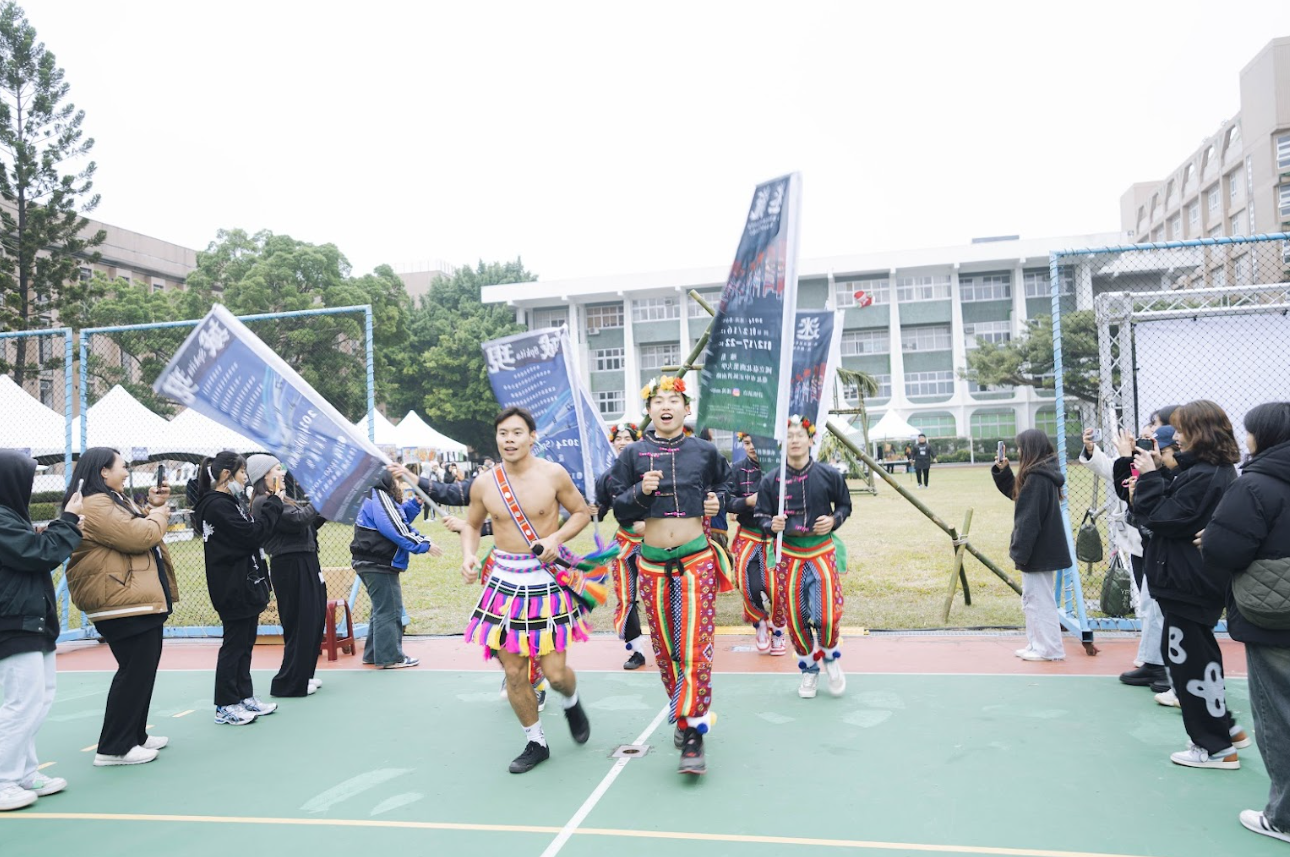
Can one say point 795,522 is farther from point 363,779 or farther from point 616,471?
point 363,779

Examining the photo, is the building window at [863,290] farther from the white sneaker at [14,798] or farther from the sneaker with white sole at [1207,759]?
the white sneaker at [14,798]

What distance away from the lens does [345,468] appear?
540 centimetres

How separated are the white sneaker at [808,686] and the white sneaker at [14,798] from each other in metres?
4.58

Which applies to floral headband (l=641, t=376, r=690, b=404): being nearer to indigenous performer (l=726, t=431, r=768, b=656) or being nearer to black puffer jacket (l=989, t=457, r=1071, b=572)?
indigenous performer (l=726, t=431, r=768, b=656)

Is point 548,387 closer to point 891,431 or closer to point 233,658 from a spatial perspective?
point 233,658

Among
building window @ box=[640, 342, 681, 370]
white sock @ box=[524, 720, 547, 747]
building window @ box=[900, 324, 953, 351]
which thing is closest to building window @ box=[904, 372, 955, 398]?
building window @ box=[900, 324, 953, 351]

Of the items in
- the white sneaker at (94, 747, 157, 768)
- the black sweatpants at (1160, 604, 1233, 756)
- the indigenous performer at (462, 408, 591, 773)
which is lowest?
the white sneaker at (94, 747, 157, 768)

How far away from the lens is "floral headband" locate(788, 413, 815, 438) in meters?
5.96

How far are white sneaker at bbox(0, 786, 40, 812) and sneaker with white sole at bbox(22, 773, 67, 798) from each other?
0.33 ft

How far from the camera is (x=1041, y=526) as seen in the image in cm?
670

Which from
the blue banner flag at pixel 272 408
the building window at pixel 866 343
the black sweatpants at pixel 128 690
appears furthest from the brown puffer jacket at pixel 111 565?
the building window at pixel 866 343

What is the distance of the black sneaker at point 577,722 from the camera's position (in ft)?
16.9

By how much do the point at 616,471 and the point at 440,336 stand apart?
46.8 m

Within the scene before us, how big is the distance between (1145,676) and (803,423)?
295 cm
